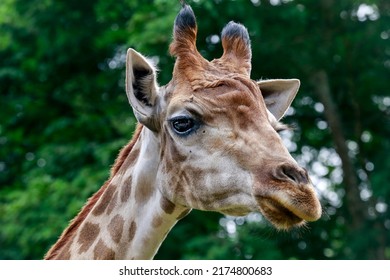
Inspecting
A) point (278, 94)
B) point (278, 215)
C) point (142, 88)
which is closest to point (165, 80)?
point (278, 94)

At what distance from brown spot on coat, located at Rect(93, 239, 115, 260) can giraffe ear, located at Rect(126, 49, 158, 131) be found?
74 cm

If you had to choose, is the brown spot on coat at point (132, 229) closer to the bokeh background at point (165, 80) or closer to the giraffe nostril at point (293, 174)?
the giraffe nostril at point (293, 174)

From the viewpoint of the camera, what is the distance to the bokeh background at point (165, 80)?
48.9ft

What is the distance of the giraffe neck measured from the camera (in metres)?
5.01

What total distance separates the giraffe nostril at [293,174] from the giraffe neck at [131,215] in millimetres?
833

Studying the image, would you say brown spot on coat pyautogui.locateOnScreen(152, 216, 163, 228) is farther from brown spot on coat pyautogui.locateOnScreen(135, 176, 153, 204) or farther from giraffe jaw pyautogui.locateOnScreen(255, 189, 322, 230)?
giraffe jaw pyautogui.locateOnScreen(255, 189, 322, 230)

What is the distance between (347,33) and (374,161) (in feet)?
8.09

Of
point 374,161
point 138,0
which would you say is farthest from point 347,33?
point 138,0

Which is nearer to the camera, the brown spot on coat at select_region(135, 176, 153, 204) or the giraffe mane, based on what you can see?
the brown spot on coat at select_region(135, 176, 153, 204)

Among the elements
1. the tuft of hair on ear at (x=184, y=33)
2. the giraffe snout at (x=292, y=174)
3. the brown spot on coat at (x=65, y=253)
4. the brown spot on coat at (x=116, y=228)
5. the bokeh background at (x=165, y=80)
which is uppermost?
the tuft of hair on ear at (x=184, y=33)

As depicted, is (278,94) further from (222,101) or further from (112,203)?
(112,203)

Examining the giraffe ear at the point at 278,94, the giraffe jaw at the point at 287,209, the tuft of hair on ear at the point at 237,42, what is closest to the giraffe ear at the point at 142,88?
the tuft of hair on ear at the point at 237,42

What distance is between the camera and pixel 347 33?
54.3 ft

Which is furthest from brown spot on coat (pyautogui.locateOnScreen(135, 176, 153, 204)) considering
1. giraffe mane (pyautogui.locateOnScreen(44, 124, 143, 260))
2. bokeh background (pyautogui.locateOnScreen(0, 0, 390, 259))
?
bokeh background (pyautogui.locateOnScreen(0, 0, 390, 259))
